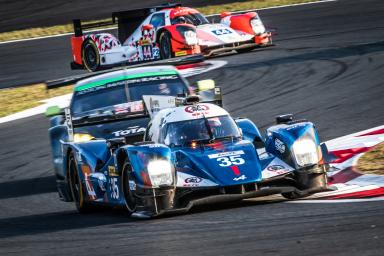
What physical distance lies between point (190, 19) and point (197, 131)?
13696mm

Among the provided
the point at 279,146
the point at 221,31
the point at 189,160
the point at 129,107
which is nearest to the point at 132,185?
the point at 189,160

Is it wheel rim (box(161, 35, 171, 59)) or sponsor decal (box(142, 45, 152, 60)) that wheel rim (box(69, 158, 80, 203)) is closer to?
wheel rim (box(161, 35, 171, 59))

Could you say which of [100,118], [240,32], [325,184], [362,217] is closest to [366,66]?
[240,32]

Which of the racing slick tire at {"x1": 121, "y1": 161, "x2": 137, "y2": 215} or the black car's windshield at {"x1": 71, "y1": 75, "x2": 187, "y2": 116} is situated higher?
the black car's windshield at {"x1": 71, "y1": 75, "x2": 187, "y2": 116}

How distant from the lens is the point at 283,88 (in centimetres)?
1759

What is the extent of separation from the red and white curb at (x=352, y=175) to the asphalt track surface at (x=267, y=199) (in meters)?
0.37

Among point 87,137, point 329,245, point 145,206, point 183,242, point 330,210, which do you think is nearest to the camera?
point 329,245

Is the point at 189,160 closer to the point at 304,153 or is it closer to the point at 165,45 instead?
the point at 304,153

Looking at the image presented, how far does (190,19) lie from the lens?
23.1 meters

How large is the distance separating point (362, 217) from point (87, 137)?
4804 millimetres

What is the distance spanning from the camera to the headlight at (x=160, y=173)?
8.85m

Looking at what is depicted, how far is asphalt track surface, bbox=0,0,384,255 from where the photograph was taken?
284 inches

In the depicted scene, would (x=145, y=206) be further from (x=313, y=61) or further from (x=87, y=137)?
(x=313, y=61)

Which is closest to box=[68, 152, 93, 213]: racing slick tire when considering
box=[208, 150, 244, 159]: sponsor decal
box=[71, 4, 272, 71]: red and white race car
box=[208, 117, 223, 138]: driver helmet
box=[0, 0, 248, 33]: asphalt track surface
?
box=[208, 117, 223, 138]: driver helmet
